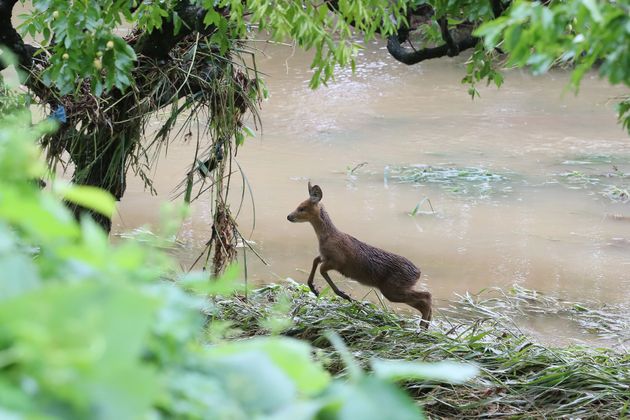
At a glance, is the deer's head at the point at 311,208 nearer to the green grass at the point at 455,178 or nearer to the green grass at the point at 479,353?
the green grass at the point at 479,353

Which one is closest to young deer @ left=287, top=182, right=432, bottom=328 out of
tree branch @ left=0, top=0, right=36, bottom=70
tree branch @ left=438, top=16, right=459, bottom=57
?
tree branch @ left=438, top=16, right=459, bottom=57

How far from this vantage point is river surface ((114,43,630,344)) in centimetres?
761

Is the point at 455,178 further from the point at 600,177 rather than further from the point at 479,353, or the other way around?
the point at 479,353

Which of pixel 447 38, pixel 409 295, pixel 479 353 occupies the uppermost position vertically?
pixel 447 38

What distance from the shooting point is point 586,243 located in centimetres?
816

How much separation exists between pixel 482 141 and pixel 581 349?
6861 millimetres

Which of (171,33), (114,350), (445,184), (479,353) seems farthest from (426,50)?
(445,184)

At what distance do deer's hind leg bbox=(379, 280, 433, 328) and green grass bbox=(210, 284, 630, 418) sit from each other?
0.45 feet

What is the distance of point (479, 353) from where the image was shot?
4562mm

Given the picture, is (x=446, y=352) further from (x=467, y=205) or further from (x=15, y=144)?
(x=467, y=205)

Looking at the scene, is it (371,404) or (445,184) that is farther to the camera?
(445,184)

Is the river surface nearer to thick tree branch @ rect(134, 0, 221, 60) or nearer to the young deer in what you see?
the young deer

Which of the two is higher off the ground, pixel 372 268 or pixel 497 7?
pixel 497 7

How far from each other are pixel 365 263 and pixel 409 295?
1.19 feet
